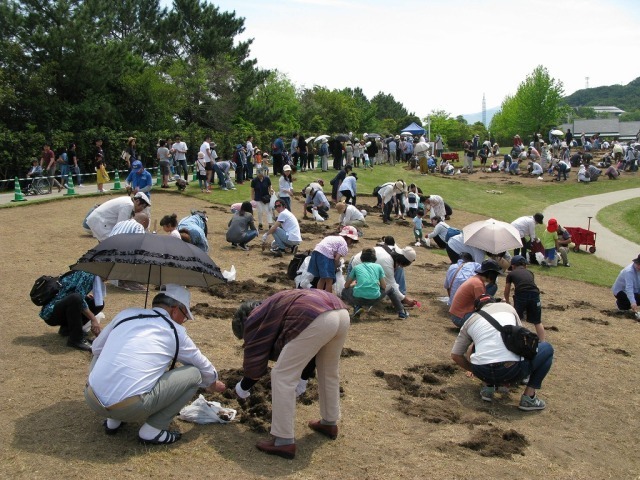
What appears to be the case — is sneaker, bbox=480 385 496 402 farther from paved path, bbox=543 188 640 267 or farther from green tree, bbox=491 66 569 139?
green tree, bbox=491 66 569 139

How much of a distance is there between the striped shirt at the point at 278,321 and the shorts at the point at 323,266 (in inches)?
200

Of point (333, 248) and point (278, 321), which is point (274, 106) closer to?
point (333, 248)

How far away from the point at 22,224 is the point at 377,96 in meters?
103

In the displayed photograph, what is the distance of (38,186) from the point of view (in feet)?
75.6

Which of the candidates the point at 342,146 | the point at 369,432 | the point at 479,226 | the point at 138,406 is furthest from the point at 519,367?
the point at 342,146

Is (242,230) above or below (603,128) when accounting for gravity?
above

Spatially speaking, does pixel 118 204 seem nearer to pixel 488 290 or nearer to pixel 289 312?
pixel 488 290

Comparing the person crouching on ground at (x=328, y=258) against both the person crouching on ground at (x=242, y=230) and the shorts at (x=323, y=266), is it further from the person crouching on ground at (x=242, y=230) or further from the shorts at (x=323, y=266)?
the person crouching on ground at (x=242, y=230)

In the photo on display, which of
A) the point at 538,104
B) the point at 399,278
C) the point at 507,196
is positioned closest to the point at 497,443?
the point at 399,278

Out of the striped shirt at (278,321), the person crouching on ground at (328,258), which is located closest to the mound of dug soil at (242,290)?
the person crouching on ground at (328,258)

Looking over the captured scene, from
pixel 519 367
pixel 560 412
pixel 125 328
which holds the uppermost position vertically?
pixel 125 328

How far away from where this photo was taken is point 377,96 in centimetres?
11600

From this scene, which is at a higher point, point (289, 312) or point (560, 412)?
point (289, 312)

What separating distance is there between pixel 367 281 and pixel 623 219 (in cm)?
2187
